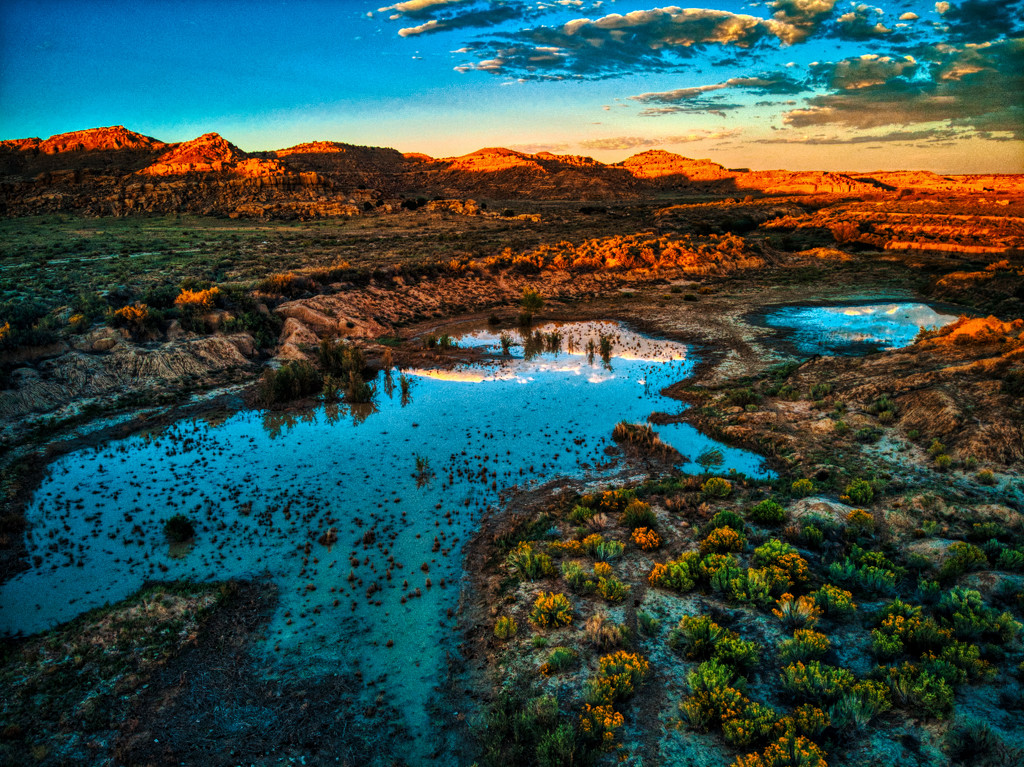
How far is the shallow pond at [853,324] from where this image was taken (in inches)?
1048

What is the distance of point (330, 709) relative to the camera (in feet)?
26.0

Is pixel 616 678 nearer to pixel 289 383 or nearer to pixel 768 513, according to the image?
pixel 768 513

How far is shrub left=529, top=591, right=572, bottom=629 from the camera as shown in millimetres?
9227

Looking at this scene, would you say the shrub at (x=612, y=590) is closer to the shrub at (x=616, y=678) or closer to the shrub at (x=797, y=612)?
the shrub at (x=616, y=678)

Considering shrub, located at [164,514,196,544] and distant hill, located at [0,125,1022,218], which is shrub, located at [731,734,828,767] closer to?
shrub, located at [164,514,196,544]

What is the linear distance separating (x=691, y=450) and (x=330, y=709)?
12034 millimetres

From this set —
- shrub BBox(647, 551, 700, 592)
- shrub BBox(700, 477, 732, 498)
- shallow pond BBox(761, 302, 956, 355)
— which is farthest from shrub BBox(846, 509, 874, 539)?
shallow pond BBox(761, 302, 956, 355)

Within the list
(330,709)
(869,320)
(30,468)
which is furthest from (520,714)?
(869,320)

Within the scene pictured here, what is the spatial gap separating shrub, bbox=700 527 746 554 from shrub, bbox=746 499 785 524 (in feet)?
3.97

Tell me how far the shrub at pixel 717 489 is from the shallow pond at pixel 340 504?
2239 mm

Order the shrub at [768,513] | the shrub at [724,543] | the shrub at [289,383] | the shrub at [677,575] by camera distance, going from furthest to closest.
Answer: the shrub at [289,383] < the shrub at [768,513] < the shrub at [724,543] < the shrub at [677,575]

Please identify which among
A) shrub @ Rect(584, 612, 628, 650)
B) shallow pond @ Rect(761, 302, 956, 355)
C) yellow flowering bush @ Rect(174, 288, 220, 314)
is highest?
yellow flowering bush @ Rect(174, 288, 220, 314)

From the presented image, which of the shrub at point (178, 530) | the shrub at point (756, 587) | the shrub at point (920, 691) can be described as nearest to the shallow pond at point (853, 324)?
the shrub at point (756, 587)

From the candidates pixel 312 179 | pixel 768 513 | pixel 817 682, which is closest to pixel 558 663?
pixel 817 682
